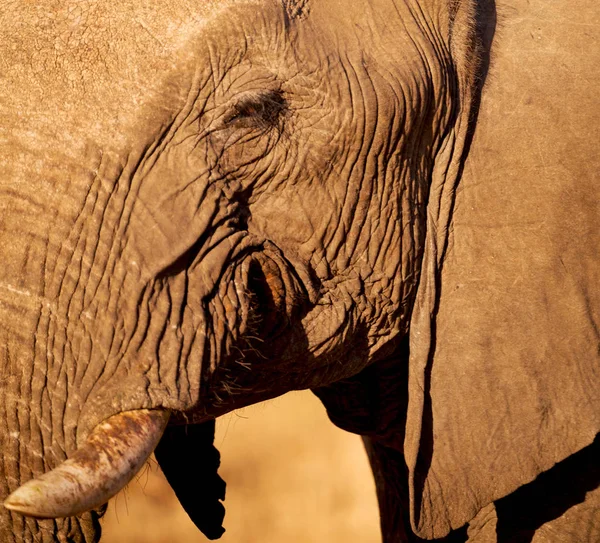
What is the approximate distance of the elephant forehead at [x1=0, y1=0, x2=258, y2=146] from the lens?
65.6 inches

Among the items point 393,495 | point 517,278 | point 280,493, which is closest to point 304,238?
point 517,278

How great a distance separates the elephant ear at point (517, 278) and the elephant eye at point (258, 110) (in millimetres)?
383

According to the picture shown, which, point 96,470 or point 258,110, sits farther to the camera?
point 258,110

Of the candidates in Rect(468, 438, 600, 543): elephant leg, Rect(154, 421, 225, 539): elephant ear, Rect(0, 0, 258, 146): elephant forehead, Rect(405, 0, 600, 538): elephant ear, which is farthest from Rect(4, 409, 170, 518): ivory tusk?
Rect(468, 438, 600, 543): elephant leg

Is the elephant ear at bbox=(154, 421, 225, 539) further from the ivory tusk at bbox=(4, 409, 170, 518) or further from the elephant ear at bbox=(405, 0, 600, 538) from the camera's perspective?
the ivory tusk at bbox=(4, 409, 170, 518)

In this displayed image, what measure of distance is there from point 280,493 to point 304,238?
392 cm

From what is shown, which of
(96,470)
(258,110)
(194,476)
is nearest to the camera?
(96,470)

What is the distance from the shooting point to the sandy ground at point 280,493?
5.39 metres

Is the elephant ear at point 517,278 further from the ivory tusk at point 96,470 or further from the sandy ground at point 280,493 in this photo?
the sandy ground at point 280,493

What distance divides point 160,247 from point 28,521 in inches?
18.9

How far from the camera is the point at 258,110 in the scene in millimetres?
1818

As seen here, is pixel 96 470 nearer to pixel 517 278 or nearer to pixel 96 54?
pixel 96 54

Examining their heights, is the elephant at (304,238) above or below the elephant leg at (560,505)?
above

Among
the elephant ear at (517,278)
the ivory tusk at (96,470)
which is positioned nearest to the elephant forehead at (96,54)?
the ivory tusk at (96,470)
